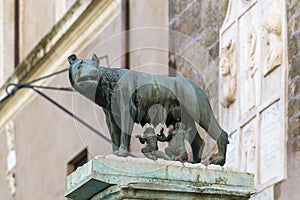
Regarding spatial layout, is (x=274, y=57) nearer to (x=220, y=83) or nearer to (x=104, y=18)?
(x=220, y=83)

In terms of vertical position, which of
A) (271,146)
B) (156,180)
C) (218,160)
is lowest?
(156,180)

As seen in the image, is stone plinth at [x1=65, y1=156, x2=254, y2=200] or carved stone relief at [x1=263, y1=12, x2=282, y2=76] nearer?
stone plinth at [x1=65, y1=156, x2=254, y2=200]

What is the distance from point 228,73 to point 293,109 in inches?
57.1

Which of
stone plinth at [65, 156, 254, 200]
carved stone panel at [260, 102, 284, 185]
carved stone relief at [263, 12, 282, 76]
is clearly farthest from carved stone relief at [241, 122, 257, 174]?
stone plinth at [65, 156, 254, 200]

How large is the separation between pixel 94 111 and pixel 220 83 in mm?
4464

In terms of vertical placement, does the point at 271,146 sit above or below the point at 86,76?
above

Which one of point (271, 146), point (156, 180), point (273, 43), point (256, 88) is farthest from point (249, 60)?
point (156, 180)

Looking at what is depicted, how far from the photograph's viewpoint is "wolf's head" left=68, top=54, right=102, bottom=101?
23.5 feet

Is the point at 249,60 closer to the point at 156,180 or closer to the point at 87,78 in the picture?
the point at 87,78

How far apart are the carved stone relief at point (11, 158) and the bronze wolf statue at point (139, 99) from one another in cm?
1413

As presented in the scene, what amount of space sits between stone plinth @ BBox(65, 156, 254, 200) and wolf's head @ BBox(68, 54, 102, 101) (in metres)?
0.51

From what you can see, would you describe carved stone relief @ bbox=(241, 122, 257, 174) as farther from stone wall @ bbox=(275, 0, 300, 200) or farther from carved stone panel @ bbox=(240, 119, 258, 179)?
stone wall @ bbox=(275, 0, 300, 200)

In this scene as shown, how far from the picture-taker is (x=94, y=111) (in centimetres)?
761

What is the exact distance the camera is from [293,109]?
11.2m
